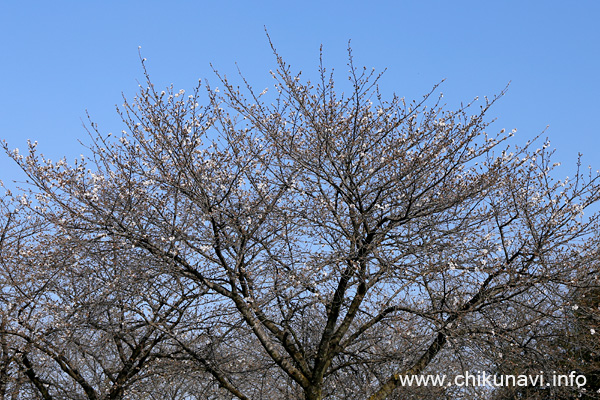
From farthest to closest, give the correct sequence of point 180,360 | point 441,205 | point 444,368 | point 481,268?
point 444,368
point 180,360
point 441,205
point 481,268

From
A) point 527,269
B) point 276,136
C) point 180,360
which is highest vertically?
point 276,136

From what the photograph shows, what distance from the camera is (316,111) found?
837 cm

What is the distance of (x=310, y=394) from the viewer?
313 inches

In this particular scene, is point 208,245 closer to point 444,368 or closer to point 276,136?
point 276,136

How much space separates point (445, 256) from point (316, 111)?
279cm

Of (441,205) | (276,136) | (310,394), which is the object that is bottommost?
(310,394)

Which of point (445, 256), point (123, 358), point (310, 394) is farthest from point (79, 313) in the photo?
point (445, 256)

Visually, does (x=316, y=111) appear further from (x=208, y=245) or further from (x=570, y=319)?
(x=570, y=319)

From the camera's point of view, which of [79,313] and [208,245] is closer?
[208,245]

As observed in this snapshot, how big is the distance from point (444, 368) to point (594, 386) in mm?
5459

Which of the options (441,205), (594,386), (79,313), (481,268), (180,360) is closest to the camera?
(481,268)

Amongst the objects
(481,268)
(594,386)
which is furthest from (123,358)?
(594,386)

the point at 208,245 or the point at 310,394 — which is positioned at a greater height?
the point at 208,245

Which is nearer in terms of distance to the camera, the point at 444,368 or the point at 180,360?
the point at 180,360
